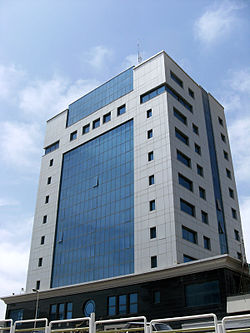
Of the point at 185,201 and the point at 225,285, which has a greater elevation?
the point at 185,201

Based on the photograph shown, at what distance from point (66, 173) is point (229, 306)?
3236 centimetres

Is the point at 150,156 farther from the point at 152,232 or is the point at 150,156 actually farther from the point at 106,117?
the point at 106,117

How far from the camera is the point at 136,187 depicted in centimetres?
4341

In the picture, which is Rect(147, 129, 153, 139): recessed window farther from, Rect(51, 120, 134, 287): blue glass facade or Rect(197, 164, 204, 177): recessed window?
Rect(197, 164, 204, 177): recessed window

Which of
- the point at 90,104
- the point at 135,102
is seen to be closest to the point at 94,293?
the point at 135,102

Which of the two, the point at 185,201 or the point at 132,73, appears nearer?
the point at 185,201

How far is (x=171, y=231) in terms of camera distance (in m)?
37.9

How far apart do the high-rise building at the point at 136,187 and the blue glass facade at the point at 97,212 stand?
0.46 feet

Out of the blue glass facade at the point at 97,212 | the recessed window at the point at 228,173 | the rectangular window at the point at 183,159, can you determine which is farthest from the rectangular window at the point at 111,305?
the recessed window at the point at 228,173

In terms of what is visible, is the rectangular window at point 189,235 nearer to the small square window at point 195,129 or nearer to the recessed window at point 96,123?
the small square window at point 195,129

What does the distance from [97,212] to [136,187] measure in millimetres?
6812

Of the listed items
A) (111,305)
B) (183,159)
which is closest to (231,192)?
(183,159)

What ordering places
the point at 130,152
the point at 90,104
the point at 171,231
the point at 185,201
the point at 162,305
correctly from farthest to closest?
the point at 90,104
the point at 130,152
the point at 185,201
the point at 171,231
the point at 162,305

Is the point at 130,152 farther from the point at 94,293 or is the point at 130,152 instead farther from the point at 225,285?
the point at 225,285
